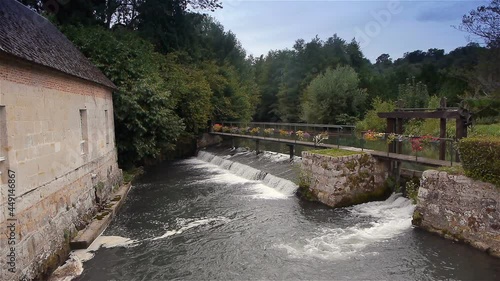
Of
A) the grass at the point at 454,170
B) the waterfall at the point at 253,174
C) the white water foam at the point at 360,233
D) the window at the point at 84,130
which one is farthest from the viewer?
the waterfall at the point at 253,174

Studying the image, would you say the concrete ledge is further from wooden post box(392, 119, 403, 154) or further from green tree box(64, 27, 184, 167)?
wooden post box(392, 119, 403, 154)

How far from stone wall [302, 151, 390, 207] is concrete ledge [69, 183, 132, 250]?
692 centimetres

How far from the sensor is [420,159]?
440 inches

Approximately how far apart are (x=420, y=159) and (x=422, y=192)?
66.0 inches

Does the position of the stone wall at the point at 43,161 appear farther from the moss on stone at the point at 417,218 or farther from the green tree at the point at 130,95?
the moss on stone at the point at 417,218

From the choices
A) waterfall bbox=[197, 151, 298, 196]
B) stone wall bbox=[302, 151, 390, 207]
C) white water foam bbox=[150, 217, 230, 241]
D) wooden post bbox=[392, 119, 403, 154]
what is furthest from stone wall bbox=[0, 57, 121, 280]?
wooden post bbox=[392, 119, 403, 154]

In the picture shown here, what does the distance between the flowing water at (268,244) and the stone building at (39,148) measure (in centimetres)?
114

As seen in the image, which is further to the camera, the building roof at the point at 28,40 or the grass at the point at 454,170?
the grass at the point at 454,170

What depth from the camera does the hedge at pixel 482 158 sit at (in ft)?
26.7

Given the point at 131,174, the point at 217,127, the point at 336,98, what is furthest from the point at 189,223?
the point at 336,98

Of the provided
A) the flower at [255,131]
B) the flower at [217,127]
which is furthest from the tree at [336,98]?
the flower at [255,131]

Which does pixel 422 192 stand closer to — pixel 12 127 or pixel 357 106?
pixel 12 127

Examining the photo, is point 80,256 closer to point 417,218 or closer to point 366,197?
point 417,218

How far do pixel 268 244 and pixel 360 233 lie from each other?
8.29ft
